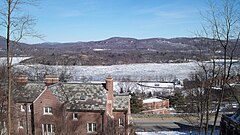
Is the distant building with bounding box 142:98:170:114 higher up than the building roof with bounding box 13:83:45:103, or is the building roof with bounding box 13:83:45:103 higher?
the building roof with bounding box 13:83:45:103

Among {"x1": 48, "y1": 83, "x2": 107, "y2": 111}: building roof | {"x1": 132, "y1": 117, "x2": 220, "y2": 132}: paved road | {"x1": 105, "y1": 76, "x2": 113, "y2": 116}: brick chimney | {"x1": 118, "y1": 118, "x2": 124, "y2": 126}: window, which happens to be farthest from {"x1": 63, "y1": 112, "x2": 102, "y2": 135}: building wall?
{"x1": 132, "y1": 117, "x2": 220, "y2": 132}: paved road

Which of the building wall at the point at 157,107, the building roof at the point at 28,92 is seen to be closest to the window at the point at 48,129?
the building roof at the point at 28,92

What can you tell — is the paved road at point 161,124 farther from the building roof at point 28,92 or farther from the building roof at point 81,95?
the building roof at point 28,92

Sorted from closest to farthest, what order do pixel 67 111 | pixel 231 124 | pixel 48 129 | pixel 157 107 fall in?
pixel 67 111 < pixel 48 129 < pixel 231 124 < pixel 157 107

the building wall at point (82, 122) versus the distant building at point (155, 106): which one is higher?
the building wall at point (82, 122)

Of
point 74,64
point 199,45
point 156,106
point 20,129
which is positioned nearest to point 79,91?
point 20,129

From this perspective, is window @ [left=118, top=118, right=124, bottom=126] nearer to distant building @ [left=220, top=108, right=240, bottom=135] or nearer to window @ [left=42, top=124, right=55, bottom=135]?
window @ [left=42, top=124, right=55, bottom=135]

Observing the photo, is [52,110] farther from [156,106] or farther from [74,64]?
[74,64]

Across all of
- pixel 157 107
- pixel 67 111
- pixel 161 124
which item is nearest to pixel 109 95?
pixel 67 111

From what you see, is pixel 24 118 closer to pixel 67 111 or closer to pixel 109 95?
pixel 67 111
